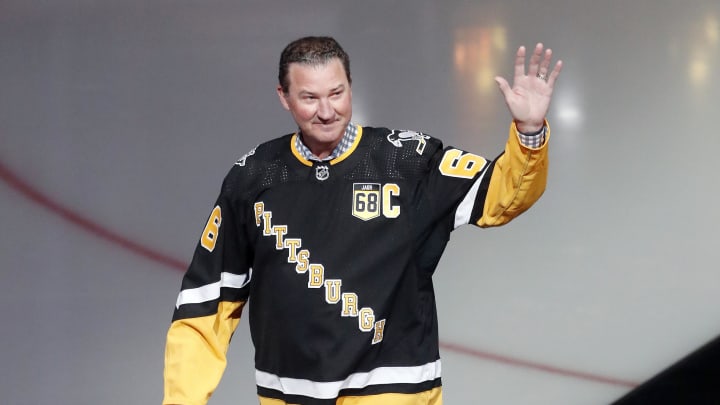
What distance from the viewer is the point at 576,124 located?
3441 mm

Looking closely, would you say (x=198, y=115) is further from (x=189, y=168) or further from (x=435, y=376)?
(x=435, y=376)

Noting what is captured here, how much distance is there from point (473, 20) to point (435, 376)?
1539 mm

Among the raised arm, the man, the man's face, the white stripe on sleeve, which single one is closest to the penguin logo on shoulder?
the man

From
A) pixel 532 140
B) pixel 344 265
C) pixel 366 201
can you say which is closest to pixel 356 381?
pixel 344 265

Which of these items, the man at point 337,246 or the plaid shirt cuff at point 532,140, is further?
the man at point 337,246

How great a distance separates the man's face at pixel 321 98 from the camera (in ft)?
6.92

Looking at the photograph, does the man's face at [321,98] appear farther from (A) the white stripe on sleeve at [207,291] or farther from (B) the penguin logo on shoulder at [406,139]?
(A) the white stripe on sleeve at [207,291]

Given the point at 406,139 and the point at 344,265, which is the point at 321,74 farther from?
the point at 344,265

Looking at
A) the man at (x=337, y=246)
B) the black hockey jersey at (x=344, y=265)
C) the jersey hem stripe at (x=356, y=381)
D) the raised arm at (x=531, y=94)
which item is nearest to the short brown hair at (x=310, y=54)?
the man at (x=337, y=246)

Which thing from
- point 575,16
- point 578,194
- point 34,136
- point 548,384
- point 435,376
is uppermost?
point 575,16

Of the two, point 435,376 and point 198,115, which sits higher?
point 198,115

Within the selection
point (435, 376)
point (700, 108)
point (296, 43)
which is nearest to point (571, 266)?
point (700, 108)

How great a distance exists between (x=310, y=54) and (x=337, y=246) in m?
0.34

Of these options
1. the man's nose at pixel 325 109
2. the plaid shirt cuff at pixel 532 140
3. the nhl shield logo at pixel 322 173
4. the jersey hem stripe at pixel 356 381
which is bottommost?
the jersey hem stripe at pixel 356 381
